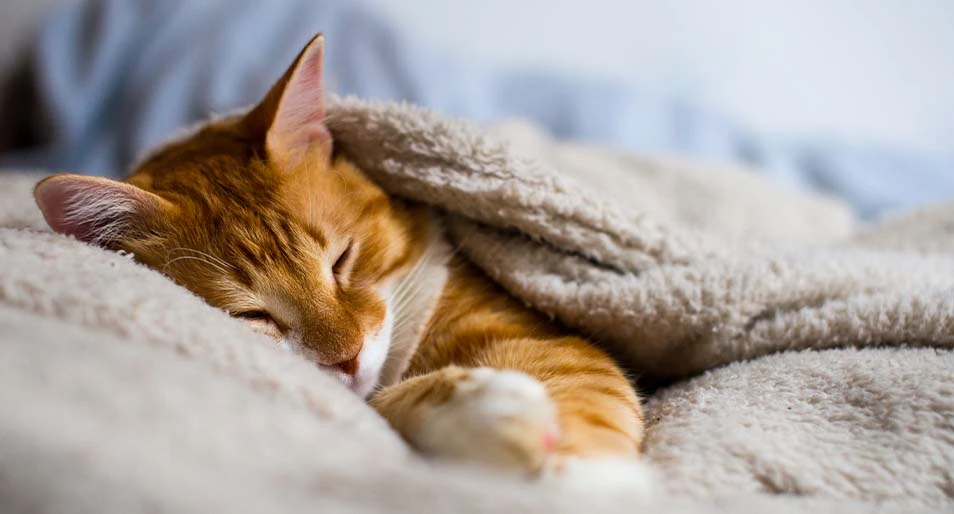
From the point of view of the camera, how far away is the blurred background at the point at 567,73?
1.98 meters

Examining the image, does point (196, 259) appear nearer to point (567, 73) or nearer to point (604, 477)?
point (604, 477)

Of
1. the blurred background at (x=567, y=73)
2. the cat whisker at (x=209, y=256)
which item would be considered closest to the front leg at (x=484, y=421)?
the cat whisker at (x=209, y=256)

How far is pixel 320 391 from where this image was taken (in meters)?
0.66

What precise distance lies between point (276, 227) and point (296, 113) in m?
0.19

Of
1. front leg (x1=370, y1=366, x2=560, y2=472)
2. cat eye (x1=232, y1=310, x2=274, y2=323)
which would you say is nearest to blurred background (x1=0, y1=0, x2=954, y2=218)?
cat eye (x1=232, y1=310, x2=274, y2=323)

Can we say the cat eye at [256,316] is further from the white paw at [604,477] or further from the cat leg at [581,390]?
the white paw at [604,477]

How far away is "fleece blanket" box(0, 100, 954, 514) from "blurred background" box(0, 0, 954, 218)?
0.71m

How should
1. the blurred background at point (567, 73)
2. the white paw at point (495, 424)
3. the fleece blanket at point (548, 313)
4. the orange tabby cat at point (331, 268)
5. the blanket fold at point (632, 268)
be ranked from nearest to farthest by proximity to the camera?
the fleece blanket at point (548, 313)
the white paw at point (495, 424)
the orange tabby cat at point (331, 268)
the blanket fold at point (632, 268)
the blurred background at point (567, 73)

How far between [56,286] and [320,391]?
268 millimetres

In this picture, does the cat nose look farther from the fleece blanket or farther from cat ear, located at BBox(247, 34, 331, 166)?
cat ear, located at BBox(247, 34, 331, 166)

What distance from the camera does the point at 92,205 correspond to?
0.87m

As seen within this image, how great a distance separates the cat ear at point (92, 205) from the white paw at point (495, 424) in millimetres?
477

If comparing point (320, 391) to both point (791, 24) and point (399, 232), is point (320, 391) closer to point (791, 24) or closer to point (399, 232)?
point (399, 232)

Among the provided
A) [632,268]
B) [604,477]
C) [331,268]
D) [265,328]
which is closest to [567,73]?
[632,268]
